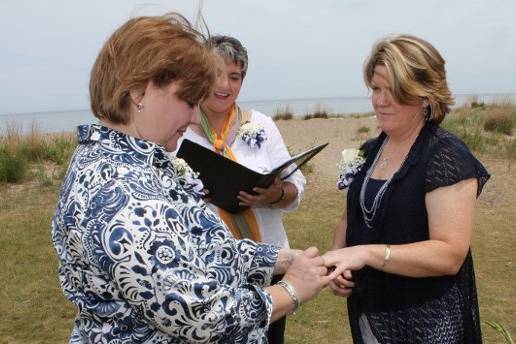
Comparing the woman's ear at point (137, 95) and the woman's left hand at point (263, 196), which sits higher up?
the woman's ear at point (137, 95)

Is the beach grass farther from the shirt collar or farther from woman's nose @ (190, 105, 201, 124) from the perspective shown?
the shirt collar

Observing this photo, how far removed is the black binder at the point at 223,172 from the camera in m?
2.98

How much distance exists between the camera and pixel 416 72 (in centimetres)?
254

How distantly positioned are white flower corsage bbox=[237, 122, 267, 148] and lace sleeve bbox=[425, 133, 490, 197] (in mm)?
1212

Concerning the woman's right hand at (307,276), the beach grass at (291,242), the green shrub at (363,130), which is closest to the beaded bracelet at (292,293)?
the woman's right hand at (307,276)

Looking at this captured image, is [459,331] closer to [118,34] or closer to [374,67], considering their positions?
[374,67]

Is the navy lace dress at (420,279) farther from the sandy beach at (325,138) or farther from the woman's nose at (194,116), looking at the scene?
the sandy beach at (325,138)

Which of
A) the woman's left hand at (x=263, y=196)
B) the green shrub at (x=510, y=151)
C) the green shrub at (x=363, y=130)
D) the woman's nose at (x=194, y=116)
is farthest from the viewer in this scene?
the green shrub at (x=363, y=130)

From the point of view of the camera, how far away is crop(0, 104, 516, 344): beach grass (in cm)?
524

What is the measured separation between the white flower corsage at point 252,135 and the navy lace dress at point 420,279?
3.30 ft

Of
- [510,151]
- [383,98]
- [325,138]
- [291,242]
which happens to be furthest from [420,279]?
[325,138]

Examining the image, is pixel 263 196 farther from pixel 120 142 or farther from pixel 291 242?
pixel 291 242

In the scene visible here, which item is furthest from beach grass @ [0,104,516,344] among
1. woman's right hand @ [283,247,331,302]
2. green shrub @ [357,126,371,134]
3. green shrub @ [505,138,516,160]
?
green shrub @ [357,126,371,134]

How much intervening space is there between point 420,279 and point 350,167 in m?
0.70
